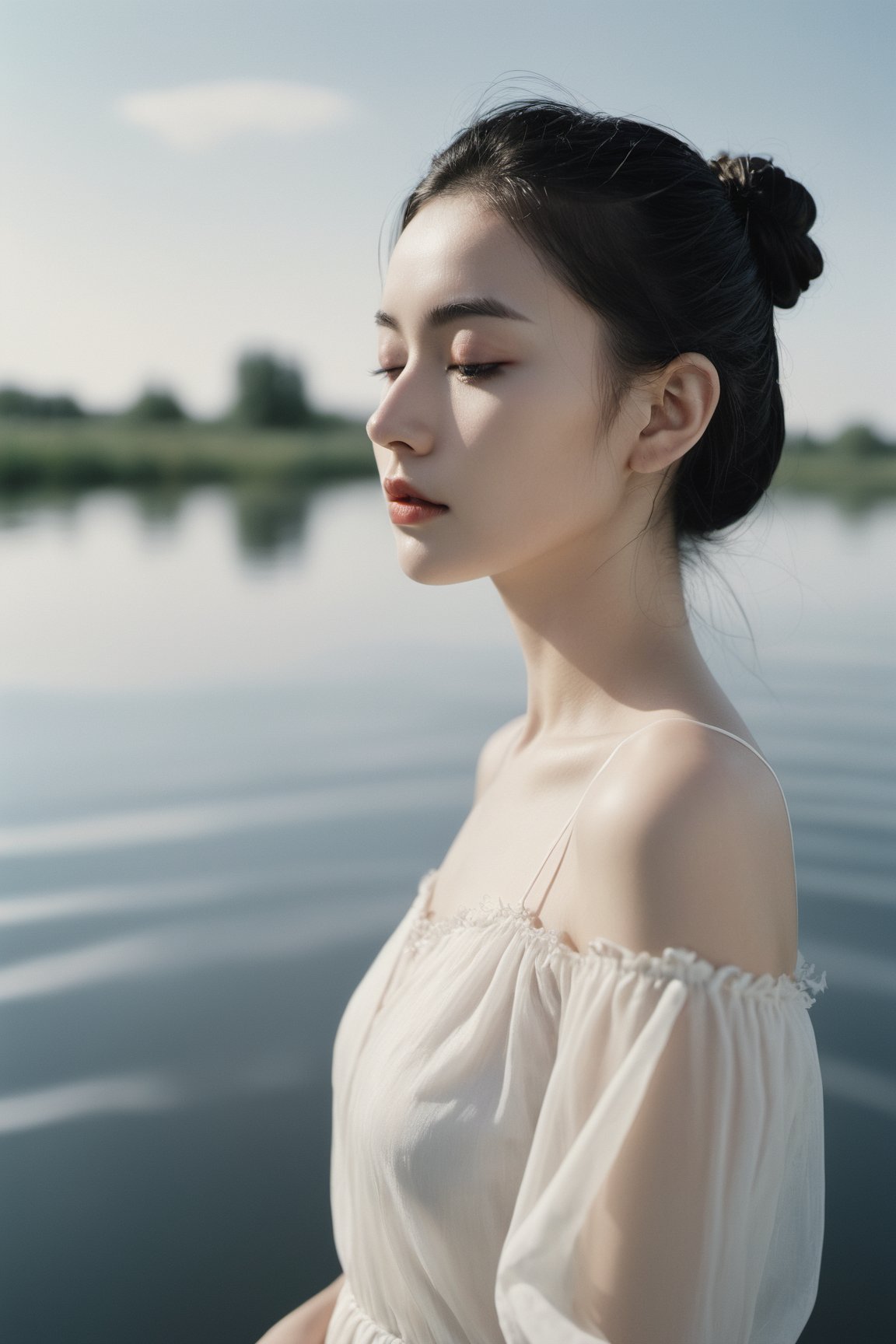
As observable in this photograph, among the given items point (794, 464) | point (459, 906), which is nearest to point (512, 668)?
point (794, 464)

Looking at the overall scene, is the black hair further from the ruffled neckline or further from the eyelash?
the ruffled neckline

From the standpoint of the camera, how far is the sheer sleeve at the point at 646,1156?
0.70 metres

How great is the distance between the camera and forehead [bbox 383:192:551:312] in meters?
0.84

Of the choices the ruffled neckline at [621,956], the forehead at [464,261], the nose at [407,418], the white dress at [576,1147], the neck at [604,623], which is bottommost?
the white dress at [576,1147]

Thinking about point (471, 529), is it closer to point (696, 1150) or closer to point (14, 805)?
point (696, 1150)

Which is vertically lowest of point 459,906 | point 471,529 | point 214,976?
point 214,976

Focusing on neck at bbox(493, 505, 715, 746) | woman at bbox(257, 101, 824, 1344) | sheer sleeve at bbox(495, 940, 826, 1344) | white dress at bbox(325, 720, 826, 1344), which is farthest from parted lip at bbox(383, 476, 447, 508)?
sheer sleeve at bbox(495, 940, 826, 1344)

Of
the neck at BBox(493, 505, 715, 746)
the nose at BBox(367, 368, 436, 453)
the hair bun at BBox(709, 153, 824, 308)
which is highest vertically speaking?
the hair bun at BBox(709, 153, 824, 308)

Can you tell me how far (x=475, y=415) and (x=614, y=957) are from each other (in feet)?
1.28

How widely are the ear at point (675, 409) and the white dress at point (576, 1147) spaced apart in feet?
0.78

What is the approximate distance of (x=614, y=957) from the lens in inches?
28.9

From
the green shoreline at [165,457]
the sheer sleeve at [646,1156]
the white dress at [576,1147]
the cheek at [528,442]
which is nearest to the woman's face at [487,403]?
the cheek at [528,442]

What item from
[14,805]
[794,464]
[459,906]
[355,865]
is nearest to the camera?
[459,906]

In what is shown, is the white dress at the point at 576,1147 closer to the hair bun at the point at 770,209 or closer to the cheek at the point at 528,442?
the cheek at the point at 528,442
